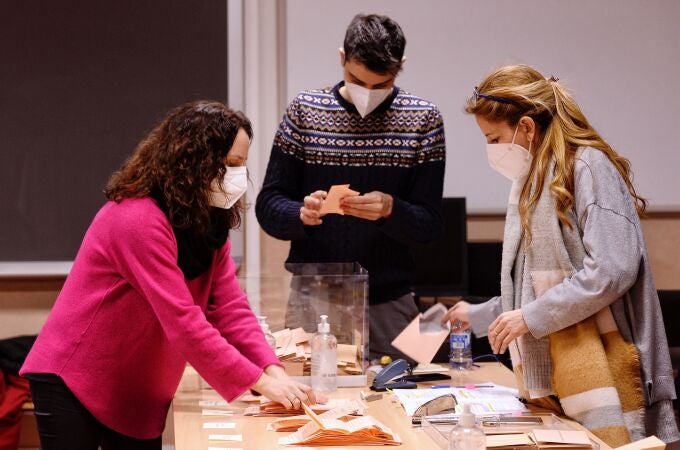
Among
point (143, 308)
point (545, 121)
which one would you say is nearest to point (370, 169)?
point (545, 121)

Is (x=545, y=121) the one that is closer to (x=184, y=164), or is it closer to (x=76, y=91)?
(x=184, y=164)

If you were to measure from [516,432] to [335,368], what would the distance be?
0.67m

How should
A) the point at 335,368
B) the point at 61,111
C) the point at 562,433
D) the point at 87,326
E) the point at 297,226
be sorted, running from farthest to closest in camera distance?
the point at 61,111, the point at 297,226, the point at 335,368, the point at 87,326, the point at 562,433

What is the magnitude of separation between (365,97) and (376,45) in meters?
0.17

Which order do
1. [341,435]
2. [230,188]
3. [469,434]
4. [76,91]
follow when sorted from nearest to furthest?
[469,434] → [341,435] → [230,188] → [76,91]

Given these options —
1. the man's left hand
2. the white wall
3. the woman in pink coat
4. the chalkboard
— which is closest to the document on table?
the woman in pink coat

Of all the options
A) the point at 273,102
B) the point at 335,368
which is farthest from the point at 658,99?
the point at 335,368

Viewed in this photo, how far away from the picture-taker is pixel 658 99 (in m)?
4.72

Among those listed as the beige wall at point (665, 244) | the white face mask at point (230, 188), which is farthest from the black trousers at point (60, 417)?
the beige wall at point (665, 244)

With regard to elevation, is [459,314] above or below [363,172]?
below

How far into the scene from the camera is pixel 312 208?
2.51 metres

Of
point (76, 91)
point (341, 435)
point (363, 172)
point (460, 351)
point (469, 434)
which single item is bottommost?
point (460, 351)

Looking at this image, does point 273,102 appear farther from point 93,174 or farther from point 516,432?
point 516,432

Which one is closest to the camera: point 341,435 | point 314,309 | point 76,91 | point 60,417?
point 341,435
